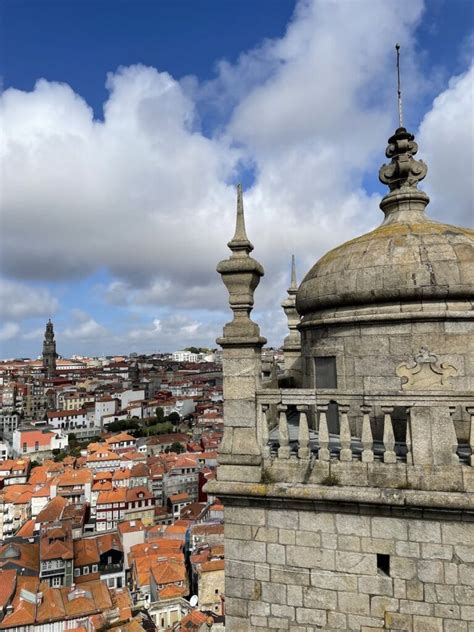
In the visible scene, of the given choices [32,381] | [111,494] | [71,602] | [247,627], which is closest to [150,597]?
[71,602]

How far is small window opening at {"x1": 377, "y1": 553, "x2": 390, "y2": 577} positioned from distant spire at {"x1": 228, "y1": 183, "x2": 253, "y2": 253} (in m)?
3.79

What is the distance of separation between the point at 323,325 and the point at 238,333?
6.12 feet

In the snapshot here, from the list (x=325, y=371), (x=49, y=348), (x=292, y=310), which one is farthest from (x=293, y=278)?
(x=49, y=348)

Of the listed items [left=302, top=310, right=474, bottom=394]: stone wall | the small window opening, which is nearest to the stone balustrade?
[left=302, top=310, right=474, bottom=394]: stone wall

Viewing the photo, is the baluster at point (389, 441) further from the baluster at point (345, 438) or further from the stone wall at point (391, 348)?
the stone wall at point (391, 348)

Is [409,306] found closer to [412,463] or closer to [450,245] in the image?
[450,245]

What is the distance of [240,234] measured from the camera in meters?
5.86

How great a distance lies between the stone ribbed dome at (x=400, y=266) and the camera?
6184 mm

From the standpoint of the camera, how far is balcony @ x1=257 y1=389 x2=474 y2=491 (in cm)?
481

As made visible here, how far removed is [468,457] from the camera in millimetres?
4992

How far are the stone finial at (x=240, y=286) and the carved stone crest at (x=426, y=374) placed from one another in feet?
5.92

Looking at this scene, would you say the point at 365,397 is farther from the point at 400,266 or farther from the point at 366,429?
the point at 400,266

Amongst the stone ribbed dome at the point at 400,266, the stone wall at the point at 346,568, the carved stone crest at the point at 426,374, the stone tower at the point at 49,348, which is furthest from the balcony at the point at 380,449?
the stone tower at the point at 49,348

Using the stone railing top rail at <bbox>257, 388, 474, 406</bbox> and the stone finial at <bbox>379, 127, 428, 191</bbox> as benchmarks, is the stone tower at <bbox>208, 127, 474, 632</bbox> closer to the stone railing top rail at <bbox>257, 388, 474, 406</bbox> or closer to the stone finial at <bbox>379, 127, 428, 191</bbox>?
the stone railing top rail at <bbox>257, 388, 474, 406</bbox>
